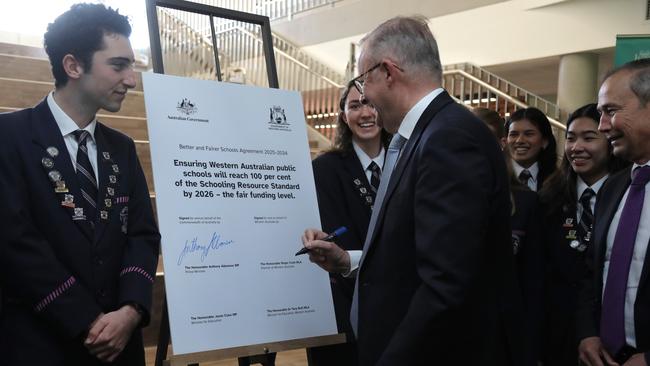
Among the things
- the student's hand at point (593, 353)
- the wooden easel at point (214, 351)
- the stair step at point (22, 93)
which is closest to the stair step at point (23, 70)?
the stair step at point (22, 93)

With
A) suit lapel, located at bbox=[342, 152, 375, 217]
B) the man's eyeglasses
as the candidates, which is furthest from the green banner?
the man's eyeglasses

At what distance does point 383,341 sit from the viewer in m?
1.46

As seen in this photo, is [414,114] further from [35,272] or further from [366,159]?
[35,272]

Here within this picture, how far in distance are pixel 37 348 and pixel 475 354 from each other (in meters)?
1.17

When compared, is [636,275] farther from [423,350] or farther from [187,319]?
[187,319]

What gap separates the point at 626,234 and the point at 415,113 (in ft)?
2.82

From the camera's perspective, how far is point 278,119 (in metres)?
2.35

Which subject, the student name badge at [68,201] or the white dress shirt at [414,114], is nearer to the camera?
the white dress shirt at [414,114]

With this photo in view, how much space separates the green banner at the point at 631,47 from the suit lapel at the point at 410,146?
2260mm

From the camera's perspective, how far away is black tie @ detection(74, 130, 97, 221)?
185cm

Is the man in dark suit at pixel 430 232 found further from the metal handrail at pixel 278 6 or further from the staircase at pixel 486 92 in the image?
the metal handrail at pixel 278 6

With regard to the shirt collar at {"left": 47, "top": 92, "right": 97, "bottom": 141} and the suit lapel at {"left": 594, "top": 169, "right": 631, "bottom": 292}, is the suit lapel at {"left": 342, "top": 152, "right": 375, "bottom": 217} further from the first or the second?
the shirt collar at {"left": 47, "top": 92, "right": 97, "bottom": 141}

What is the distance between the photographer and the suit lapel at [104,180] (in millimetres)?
1871

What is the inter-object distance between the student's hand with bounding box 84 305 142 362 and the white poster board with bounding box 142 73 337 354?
131mm
